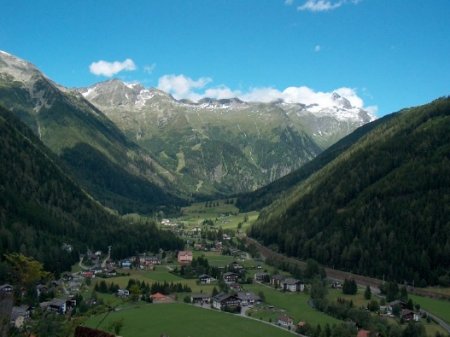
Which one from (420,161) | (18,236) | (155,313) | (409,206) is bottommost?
(155,313)

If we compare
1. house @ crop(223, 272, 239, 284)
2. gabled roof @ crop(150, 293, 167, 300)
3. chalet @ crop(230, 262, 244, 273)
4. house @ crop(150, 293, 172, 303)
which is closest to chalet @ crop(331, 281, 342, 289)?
house @ crop(223, 272, 239, 284)

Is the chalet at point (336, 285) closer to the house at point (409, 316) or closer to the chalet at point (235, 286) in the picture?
the chalet at point (235, 286)

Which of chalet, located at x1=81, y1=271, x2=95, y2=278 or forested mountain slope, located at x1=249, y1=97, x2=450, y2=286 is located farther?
forested mountain slope, located at x1=249, y1=97, x2=450, y2=286

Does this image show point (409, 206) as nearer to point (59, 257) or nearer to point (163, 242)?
point (163, 242)

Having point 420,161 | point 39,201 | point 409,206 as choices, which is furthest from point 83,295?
point 420,161

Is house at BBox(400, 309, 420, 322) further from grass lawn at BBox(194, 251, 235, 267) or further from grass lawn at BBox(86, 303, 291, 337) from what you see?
grass lawn at BBox(194, 251, 235, 267)

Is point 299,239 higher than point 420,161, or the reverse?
point 420,161

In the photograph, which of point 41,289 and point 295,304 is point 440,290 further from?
point 41,289
